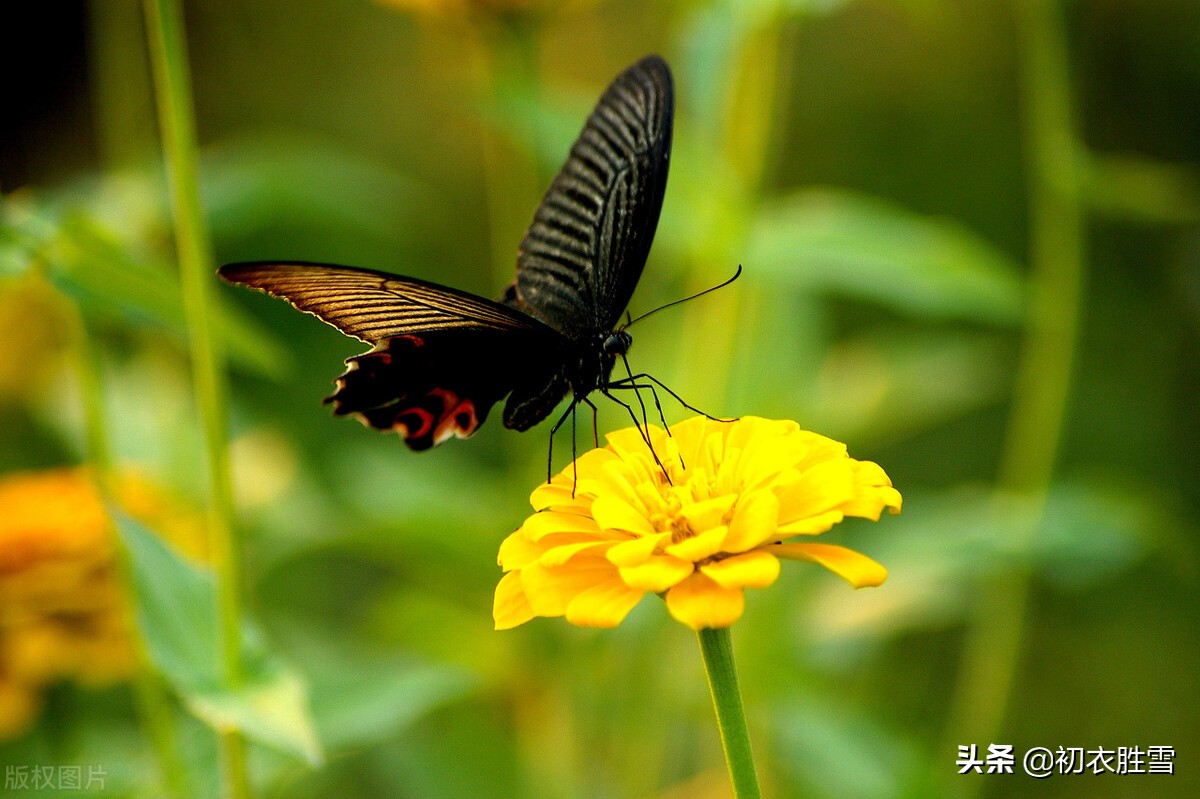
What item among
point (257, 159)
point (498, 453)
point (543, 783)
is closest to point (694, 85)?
point (257, 159)

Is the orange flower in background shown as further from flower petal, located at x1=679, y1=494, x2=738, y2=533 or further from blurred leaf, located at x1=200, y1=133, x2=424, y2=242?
flower petal, located at x1=679, y1=494, x2=738, y2=533

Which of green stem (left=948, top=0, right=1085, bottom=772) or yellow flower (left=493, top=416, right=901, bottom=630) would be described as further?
green stem (left=948, top=0, right=1085, bottom=772)

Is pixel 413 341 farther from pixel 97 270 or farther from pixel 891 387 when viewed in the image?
pixel 891 387

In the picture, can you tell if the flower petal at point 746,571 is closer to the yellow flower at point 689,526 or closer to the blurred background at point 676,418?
the yellow flower at point 689,526

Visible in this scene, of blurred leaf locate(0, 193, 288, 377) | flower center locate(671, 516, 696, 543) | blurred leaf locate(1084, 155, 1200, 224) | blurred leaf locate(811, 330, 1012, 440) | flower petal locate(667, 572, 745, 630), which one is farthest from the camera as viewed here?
blurred leaf locate(811, 330, 1012, 440)

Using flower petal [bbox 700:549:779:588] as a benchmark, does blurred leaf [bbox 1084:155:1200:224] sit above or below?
above

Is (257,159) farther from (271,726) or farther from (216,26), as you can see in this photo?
(216,26)

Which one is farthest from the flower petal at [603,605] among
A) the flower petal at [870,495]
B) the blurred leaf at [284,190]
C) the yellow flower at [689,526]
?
the blurred leaf at [284,190]

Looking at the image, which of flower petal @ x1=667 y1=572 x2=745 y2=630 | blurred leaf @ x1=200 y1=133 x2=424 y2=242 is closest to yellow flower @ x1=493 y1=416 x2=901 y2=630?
flower petal @ x1=667 y1=572 x2=745 y2=630
